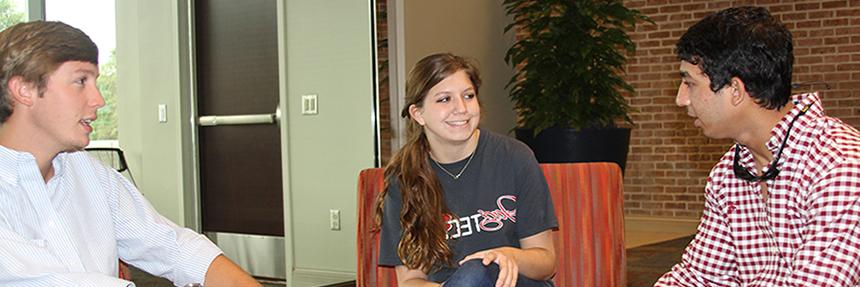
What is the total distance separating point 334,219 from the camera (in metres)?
5.02

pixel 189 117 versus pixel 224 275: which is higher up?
pixel 189 117

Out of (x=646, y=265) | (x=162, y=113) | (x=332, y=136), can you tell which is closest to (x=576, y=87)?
(x=646, y=265)

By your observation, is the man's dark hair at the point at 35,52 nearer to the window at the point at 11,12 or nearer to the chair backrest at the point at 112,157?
the window at the point at 11,12

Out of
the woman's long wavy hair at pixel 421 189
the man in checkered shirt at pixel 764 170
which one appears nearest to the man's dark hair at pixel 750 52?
the man in checkered shirt at pixel 764 170

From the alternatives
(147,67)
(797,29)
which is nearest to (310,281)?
(147,67)

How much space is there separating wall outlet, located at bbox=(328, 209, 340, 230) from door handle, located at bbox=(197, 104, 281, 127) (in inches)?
21.6

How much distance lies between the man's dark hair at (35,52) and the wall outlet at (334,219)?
11.5ft

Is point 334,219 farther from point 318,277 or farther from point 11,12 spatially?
point 11,12

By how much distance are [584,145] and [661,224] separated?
249cm

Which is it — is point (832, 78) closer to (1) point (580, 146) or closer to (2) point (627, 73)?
(2) point (627, 73)

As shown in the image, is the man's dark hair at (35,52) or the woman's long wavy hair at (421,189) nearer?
the man's dark hair at (35,52)

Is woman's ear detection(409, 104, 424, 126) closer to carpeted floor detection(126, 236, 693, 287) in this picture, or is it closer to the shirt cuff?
the shirt cuff

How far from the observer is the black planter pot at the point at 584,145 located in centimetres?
507

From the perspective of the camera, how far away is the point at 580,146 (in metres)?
5.08
